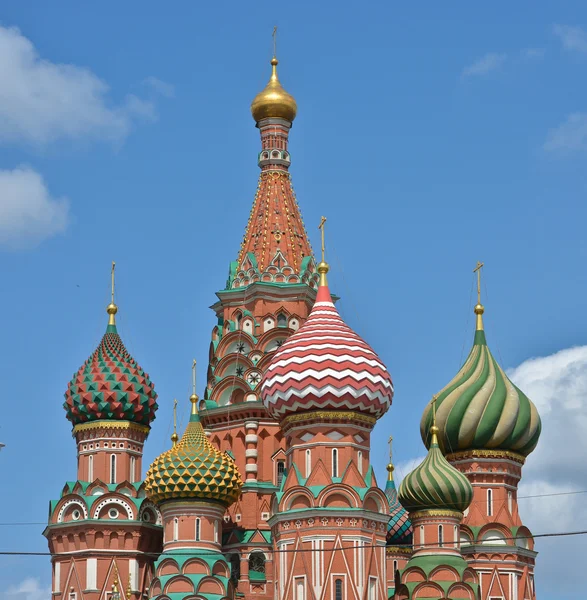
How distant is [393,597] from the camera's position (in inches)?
1809

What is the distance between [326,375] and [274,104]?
10684mm

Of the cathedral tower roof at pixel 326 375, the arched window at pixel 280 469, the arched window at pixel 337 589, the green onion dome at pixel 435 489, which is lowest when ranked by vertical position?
the arched window at pixel 337 589

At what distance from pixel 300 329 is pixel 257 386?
290cm

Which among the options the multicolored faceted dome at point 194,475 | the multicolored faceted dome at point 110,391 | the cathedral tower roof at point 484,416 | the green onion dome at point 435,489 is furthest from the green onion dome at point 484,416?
the multicolored faceted dome at point 110,391

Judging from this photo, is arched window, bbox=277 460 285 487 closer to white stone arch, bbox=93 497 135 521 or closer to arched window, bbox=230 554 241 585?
arched window, bbox=230 554 241 585

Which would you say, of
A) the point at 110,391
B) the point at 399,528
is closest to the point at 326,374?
the point at 110,391

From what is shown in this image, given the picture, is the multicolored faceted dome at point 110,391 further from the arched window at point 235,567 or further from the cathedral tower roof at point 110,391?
the arched window at point 235,567

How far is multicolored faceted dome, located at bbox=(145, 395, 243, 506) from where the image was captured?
45.2 m

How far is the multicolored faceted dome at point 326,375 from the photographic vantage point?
4497cm

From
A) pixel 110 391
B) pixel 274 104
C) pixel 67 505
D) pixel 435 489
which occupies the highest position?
pixel 274 104

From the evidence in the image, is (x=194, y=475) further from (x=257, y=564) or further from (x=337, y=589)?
(x=337, y=589)

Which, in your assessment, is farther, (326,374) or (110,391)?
(110,391)

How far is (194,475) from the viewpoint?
4522cm

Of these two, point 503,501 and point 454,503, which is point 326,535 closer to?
point 454,503
